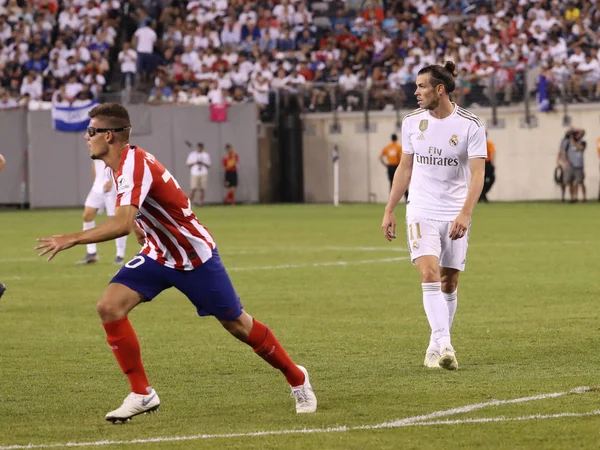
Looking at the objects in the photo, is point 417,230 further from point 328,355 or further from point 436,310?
point 328,355

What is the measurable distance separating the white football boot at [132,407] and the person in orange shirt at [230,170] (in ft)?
114

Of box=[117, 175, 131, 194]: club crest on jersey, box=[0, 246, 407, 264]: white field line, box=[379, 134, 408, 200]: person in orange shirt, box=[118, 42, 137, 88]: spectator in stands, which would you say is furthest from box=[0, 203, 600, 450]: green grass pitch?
box=[118, 42, 137, 88]: spectator in stands

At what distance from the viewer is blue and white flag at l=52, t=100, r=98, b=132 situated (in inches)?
1613

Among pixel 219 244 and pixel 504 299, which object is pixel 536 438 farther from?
pixel 219 244

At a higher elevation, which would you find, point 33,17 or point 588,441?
point 33,17

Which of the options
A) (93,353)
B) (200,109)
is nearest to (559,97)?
(200,109)

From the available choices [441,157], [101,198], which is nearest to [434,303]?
[441,157]

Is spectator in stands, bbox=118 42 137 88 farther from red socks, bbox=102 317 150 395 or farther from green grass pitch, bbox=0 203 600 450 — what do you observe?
red socks, bbox=102 317 150 395

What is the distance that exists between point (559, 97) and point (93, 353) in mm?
30045

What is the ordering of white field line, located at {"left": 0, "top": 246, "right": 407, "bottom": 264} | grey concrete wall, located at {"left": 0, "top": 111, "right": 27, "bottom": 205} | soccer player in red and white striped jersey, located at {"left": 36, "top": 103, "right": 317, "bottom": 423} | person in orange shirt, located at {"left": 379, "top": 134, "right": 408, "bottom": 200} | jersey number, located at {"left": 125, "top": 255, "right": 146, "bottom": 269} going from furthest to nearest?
grey concrete wall, located at {"left": 0, "top": 111, "right": 27, "bottom": 205} → person in orange shirt, located at {"left": 379, "top": 134, "right": 408, "bottom": 200} → white field line, located at {"left": 0, "top": 246, "right": 407, "bottom": 264} → jersey number, located at {"left": 125, "top": 255, "right": 146, "bottom": 269} → soccer player in red and white striped jersey, located at {"left": 36, "top": 103, "right": 317, "bottom": 423}

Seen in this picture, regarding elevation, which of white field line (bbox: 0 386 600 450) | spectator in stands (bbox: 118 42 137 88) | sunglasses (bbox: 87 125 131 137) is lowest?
white field line (bbox: 0 386 600 450)

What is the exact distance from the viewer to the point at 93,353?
10.7 metres

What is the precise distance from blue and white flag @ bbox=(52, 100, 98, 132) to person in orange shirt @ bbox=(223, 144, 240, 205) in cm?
461

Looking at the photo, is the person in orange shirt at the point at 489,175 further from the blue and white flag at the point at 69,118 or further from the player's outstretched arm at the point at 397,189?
the player's outstretched arm at the point at 397,189
